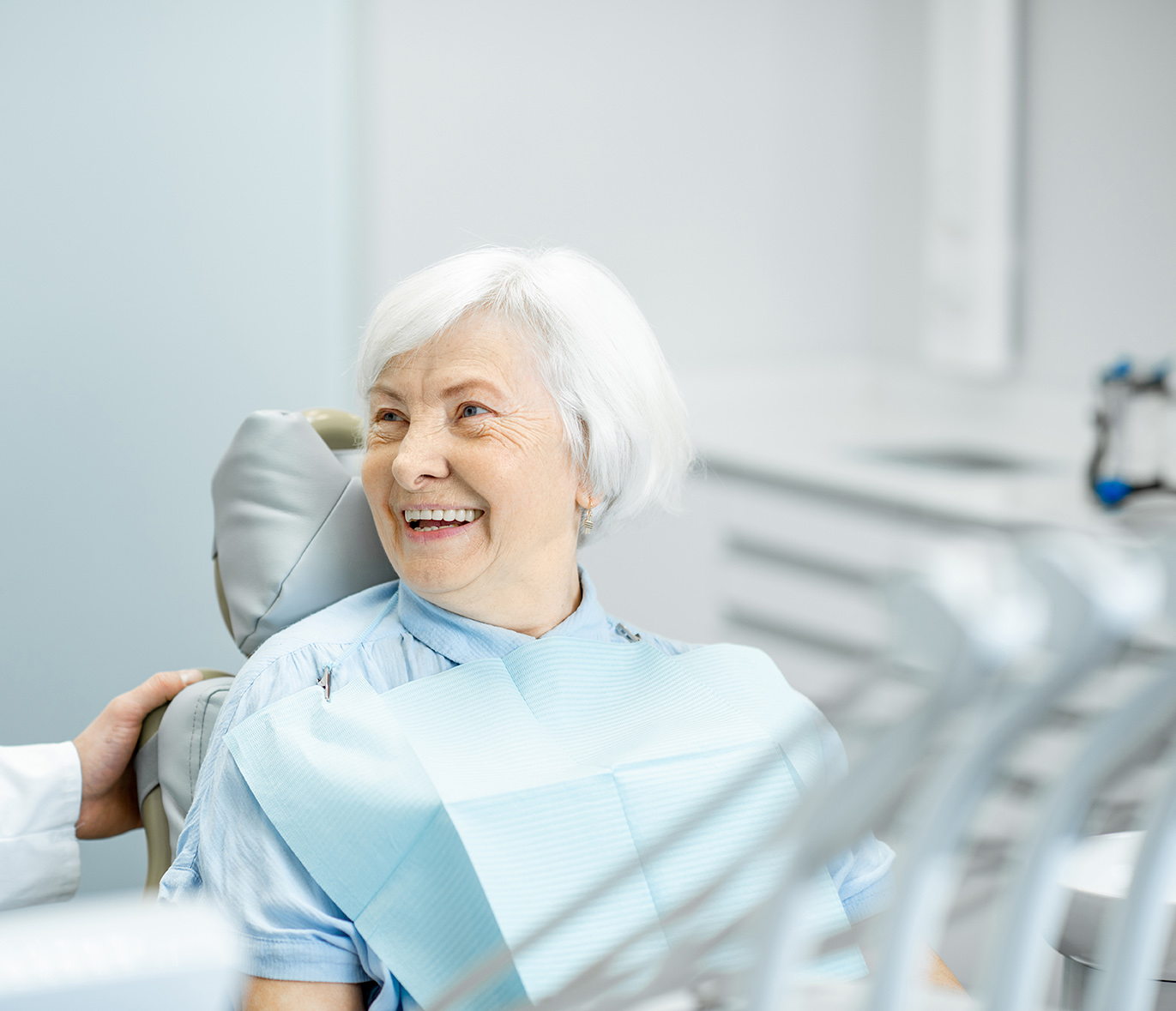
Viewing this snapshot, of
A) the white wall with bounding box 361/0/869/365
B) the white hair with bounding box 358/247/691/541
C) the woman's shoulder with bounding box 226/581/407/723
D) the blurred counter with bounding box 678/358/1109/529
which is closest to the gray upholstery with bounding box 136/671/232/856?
the woman's shoulder with bounding box 226/581/407/723

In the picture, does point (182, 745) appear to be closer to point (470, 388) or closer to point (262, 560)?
point (262, 560)

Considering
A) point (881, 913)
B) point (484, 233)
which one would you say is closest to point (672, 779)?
point (881, 913)

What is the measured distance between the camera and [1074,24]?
305 centimetres

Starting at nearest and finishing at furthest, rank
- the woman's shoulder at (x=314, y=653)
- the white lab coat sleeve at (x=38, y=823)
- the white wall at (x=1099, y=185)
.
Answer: the woman's shoulder at (x=314, y=653)
the white lab coat sleeve at (x=38, y=823)
the white wall at (x=1099, y=185)

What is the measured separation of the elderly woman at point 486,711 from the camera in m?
1.13

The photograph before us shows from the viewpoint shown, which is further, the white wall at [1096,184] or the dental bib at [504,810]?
the white wall at [1096,184]

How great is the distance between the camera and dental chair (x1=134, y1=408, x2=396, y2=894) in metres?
1.39

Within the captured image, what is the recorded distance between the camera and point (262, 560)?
1.44 meters

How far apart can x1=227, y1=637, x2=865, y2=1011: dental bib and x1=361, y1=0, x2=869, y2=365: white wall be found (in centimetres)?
149

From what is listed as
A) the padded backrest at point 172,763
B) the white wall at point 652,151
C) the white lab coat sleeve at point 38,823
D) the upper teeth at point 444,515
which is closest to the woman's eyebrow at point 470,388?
the upper teeth at point 444,515

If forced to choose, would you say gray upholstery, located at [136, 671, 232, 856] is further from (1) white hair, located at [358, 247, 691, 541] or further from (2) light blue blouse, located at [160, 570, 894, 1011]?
(1) white hair, located at [358, 247, 691, 541]

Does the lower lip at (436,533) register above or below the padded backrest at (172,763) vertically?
above

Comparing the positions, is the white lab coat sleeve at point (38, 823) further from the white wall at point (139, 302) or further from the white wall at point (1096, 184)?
the white wall at point (1096, 184)

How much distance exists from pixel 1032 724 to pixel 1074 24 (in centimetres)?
303
